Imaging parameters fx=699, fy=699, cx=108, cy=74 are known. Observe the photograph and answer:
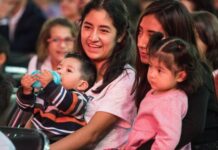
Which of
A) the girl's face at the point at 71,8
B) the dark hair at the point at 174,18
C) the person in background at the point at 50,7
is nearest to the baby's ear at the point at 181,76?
the dark hair at the point at 174,18

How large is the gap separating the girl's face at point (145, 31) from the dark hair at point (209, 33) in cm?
68

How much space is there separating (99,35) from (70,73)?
277 mm

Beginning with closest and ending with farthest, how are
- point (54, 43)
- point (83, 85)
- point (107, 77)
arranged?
point (107, 77), point (83, 85), point (54, 43)

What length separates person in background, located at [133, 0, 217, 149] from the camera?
138 inches

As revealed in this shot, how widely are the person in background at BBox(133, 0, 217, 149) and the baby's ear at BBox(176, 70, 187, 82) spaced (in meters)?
0.10

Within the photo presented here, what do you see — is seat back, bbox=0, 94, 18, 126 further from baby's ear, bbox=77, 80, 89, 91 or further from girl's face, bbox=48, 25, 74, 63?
girl's face, bbox=48, 25, 74, 63

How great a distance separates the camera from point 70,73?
4008 mm

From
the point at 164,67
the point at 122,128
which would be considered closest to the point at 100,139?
the point at 122,128

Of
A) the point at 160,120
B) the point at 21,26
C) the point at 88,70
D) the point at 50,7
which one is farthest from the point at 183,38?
the point at 50,7

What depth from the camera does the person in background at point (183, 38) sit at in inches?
138

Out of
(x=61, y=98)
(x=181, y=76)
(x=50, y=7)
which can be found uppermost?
(x=181, y=76)

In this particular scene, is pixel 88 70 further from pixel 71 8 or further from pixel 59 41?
pixel 71 8

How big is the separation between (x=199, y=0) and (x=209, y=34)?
1837 mm

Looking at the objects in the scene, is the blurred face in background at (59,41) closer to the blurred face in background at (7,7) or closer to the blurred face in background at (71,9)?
the blurred face in background at (71,9)
